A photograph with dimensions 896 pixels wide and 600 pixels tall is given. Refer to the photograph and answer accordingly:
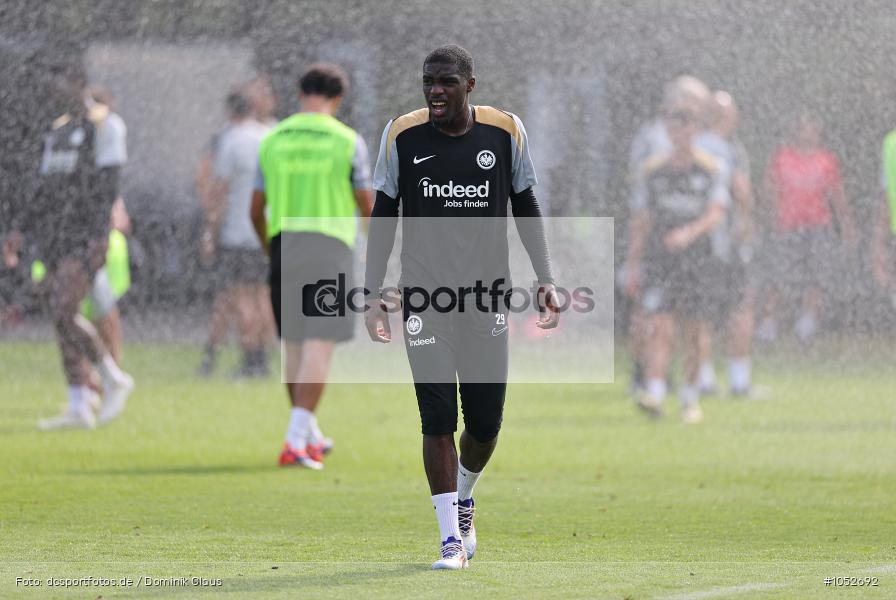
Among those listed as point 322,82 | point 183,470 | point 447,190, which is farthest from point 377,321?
point 322,82

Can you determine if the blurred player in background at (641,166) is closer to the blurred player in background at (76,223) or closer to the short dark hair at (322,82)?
the short dark hair at (322,82)

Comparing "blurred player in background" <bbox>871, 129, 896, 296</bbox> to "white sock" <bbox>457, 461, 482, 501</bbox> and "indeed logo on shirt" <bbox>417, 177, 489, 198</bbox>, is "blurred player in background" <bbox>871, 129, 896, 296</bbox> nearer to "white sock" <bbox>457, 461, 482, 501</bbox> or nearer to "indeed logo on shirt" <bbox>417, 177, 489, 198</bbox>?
"white sock" <bbox>457, 461, 482, 501</bbox>

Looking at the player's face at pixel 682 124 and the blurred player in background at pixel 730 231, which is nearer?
the player's face at pixel 682 124

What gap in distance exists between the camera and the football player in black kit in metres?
6.50

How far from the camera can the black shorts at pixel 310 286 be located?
988cm

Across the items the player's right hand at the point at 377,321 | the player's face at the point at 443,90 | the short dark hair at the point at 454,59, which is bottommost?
the player's right hand at the point at 377,321

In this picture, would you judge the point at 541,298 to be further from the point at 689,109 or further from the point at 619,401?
the point at 619,401

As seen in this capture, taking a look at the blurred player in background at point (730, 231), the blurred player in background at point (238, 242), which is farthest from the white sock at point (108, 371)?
the blurred player in background at point (730, 231)

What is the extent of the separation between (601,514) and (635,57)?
27.5 ft

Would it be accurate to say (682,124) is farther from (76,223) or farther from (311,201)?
(76,223)

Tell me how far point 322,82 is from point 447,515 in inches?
162

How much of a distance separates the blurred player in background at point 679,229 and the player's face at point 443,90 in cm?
634

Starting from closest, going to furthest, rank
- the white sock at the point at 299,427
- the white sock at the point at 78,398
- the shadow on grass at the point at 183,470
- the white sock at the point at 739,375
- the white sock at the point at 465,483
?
1. the white sock at the point at 465,483
2. the shadow on grass at the point at 183,470
3. the white sock at the point at 299,427
4. the white sock at the point at 78,398
5. the white sock at the point at 739,375

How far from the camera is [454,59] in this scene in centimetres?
645
